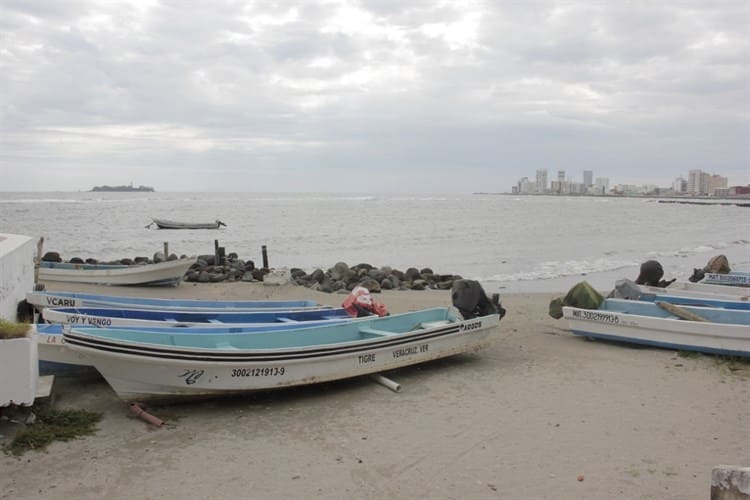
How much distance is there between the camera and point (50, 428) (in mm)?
6617

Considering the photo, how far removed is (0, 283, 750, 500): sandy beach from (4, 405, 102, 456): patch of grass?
0.12m

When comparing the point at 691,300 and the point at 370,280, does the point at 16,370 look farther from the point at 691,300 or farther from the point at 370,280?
the point at 370,280

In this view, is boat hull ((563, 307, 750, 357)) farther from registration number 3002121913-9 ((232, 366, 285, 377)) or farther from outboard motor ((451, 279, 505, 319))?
registration number 3002121913-9 ((232, 366, 285, 377))

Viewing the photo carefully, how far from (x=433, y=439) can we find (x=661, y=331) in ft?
17.6

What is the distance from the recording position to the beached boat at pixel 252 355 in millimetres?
6910

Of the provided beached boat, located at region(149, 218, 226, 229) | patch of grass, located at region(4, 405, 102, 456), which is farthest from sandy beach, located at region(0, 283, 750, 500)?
beached boat, located at region(149, 218, 226, 229)

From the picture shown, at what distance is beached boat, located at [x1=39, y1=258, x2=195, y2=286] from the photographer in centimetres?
1852

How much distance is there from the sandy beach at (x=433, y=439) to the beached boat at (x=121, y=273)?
1078 cm

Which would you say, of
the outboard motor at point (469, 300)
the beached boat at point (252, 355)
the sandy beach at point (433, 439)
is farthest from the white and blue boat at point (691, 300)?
the beached boat at point (252, 355)

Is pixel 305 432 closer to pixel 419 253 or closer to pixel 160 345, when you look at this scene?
pixel 160 345

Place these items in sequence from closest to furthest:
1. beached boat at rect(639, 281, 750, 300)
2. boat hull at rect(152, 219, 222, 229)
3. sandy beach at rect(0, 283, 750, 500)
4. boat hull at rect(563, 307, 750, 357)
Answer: sandy beach at rect(0, 283, 750, 500), boat hull at rect(563, 307, 750, 357), beached boat at rect(639, 281, 750, 300), boat hull at rect(152, 219, 222, 229)

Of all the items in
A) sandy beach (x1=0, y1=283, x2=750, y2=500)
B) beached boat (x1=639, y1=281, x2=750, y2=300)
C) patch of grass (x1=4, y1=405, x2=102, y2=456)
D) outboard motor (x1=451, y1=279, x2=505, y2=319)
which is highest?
outboard motor (x1=451, y1=279, x2=505, y2=319)

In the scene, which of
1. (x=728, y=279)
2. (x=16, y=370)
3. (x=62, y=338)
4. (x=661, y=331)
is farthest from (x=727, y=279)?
(x=16, y=370)

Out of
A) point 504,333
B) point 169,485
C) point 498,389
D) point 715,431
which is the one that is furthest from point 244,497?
point 504,333
